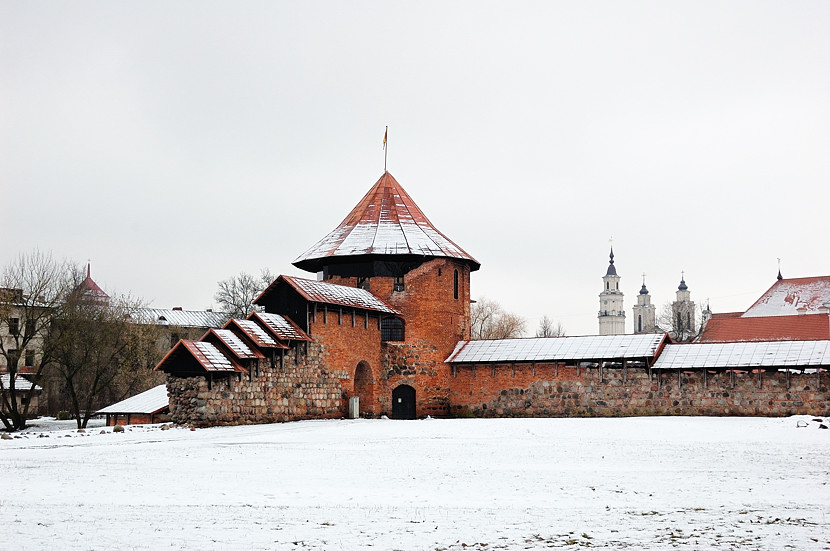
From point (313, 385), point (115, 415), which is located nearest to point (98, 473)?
point (313, 385)

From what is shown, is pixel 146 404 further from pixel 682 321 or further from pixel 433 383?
pixel 682 321

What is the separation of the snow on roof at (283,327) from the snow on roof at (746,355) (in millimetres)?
12587

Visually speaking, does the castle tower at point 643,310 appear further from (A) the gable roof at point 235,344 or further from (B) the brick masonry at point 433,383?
(A) the gable roof at point 235,344

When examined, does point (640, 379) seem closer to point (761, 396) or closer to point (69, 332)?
point (761, 396)

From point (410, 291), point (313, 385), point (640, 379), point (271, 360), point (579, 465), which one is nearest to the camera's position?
point (579, 465)

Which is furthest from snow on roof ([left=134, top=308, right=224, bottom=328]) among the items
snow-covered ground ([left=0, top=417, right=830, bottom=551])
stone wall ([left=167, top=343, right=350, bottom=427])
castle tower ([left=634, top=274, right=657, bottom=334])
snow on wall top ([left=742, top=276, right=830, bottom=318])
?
castle tower ([left=634, top=274, right=657, bottom=334])

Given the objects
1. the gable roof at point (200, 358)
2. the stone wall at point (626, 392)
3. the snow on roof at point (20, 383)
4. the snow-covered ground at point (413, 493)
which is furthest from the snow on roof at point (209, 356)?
the snow on roof at point (20, 383)

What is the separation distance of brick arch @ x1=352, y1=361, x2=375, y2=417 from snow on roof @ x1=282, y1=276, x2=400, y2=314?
2.31 m

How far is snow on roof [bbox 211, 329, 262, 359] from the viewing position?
26517 mm

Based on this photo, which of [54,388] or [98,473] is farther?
[54,388]

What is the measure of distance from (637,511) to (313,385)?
20.1 m

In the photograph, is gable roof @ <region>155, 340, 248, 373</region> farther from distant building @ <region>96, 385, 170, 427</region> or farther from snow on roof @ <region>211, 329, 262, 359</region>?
distant building @ <region>96, 385, 170, 427</region>

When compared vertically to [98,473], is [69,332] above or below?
above

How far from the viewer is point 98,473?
542 inches
